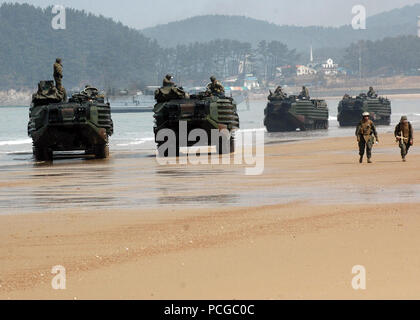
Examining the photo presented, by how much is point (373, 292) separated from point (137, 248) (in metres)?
3.41

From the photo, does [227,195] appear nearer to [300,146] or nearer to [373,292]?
[373,292]

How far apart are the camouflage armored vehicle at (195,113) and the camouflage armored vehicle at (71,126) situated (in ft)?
5.54

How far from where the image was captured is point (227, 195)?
1661cm

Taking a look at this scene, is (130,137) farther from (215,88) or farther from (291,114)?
(215,88)

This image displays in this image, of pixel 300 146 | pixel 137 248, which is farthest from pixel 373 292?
pixel 300 146

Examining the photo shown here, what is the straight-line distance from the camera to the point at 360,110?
5481cm

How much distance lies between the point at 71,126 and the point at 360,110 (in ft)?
97.5

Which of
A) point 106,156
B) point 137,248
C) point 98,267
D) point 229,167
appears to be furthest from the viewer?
point 106,156

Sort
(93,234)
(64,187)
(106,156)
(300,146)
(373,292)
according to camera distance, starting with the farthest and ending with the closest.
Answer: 1. (300,146)
2. (106,156)
3. (64,187)
4. (93,234)
5. (373,292)

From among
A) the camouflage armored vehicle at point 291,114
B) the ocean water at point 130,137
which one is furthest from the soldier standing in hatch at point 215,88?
the camouflage armored vehicle at point 291,114

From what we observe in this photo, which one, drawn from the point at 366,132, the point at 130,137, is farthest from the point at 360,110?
the point at 366,132

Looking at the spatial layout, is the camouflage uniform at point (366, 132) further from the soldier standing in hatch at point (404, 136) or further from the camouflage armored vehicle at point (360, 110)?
the camouflage armored vehicle at point (360, 110)
